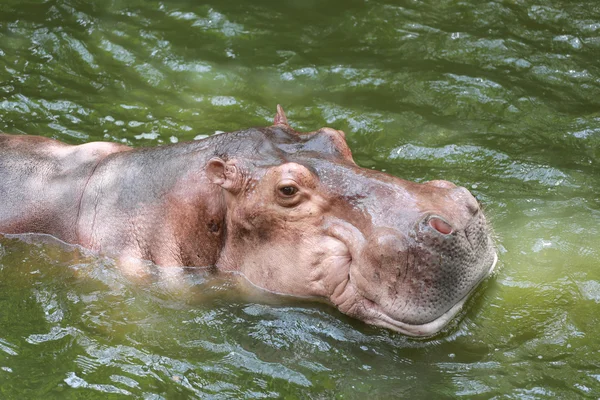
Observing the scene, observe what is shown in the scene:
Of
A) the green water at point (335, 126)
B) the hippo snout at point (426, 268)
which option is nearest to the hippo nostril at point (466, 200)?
the hippo snout at point (426, 268)

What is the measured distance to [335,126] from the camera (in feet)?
27.3

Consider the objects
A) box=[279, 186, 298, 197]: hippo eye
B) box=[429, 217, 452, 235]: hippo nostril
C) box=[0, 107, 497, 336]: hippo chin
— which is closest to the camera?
box=[429, 217, 452, 235]: hippo nostril

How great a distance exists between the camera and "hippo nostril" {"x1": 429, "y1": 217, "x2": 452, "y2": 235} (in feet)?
15.9

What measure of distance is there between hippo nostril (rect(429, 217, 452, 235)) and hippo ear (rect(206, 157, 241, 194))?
4.44ft

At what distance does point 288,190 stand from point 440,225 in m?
1.01

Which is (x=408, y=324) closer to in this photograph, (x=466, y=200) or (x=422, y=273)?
(x=422, y=273)

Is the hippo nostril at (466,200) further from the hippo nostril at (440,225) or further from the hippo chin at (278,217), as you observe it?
the hippo nostril at (440,225)

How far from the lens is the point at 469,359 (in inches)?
207

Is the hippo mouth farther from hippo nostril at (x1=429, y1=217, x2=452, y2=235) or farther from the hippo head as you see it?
hippo nostril at (x1=429, y1=217, x2=452, y2=235)

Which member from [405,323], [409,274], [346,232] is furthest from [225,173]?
[405,323]

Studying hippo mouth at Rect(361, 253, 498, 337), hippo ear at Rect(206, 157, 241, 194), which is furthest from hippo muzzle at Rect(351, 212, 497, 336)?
hippo ear at Rect(206, 157, 241, 194)

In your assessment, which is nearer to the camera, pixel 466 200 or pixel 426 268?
pixel 426 268

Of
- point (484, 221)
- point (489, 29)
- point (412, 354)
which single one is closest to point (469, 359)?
point (412, 354)

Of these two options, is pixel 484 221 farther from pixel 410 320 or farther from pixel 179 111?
pixel 179 111
